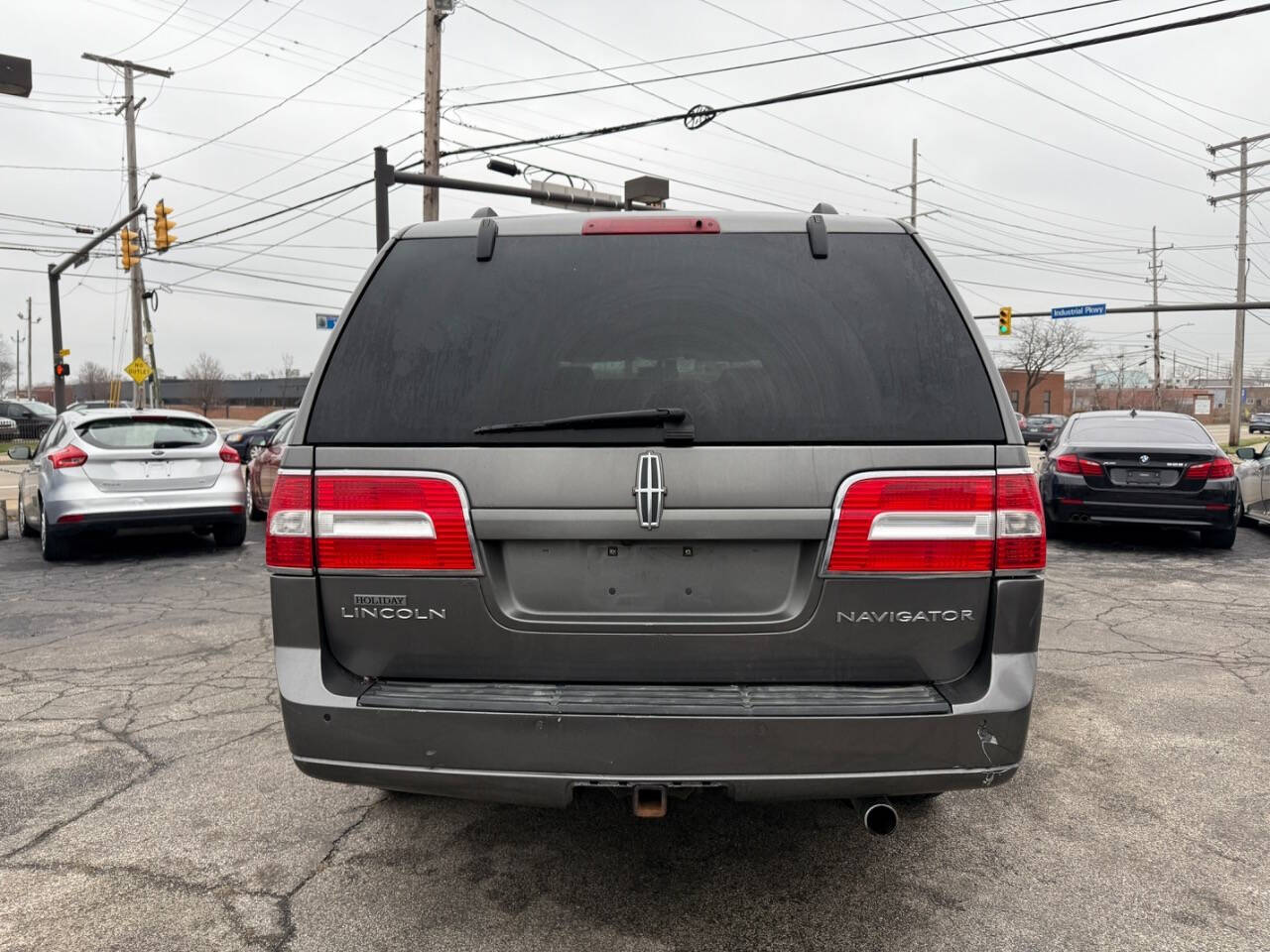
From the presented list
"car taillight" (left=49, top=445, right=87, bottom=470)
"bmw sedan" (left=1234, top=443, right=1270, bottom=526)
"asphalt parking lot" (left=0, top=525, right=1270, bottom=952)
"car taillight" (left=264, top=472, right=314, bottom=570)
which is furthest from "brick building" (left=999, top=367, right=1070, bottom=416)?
"car taillight" (left=264, top=472, right=314, bottom=570)

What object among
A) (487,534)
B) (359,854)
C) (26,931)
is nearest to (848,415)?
(487,534)

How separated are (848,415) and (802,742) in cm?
83

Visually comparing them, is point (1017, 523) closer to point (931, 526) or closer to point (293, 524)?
point (931, 526)

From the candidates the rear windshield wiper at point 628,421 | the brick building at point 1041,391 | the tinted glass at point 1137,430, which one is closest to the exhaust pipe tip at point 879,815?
the rear windshield wiper at point 628,421

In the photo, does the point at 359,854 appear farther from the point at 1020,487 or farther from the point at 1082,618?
the point at 1082,618

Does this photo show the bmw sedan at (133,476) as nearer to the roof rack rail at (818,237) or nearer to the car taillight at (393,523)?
the car taillight at (393,523)

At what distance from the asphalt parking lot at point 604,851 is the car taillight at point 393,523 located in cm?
107

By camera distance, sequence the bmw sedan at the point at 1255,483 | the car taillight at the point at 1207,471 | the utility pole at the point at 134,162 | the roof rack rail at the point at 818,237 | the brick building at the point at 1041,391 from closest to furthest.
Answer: the roof rack rail at the point at 818,237
the car taillight at the point at 1207,471
the bmw sedan at the point at 1255,483
the utility pole at the point at 134,162
the brick building at the point at 1041,391

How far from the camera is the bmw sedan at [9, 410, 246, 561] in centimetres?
914

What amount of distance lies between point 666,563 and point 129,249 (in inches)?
1177

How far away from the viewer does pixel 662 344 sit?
260 centimetres

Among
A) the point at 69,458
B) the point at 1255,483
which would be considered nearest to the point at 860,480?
the point at 69,458

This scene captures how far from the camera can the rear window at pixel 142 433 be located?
9.32m

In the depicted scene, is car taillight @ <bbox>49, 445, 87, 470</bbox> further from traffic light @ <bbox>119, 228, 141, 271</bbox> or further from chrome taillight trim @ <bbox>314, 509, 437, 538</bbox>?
traffic light @ <bbox>119, 228, 141, 271</bbox>
